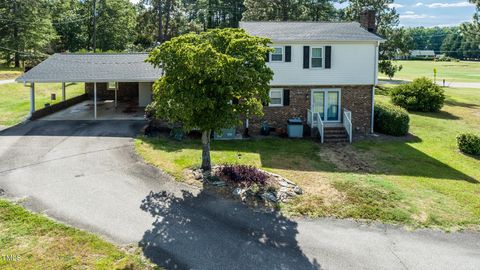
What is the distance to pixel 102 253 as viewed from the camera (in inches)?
368

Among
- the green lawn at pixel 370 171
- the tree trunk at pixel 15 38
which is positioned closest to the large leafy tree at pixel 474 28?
the green lawn at pixel 370 171

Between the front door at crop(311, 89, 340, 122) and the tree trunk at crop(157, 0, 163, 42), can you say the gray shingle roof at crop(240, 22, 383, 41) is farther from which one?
the tree trunk at crop(157, 0, 163, 42)

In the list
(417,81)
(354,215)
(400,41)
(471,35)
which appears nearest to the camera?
(354,215)

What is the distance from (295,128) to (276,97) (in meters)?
2.28

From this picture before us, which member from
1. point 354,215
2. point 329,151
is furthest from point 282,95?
point 354,215

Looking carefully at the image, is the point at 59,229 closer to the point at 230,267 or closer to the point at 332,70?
the point at 230,267

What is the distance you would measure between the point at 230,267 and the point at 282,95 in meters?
15.4

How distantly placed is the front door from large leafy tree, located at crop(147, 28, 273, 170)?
32.6ft

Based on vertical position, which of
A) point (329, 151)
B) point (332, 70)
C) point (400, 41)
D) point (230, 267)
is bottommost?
point (230, 267)

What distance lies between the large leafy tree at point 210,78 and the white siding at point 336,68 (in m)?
8.42

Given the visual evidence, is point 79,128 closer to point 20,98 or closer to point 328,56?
point 20,98

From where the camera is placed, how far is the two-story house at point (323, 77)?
22.5 m

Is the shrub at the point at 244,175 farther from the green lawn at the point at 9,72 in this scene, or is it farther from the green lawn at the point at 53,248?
the green lawn at the point at 9,72

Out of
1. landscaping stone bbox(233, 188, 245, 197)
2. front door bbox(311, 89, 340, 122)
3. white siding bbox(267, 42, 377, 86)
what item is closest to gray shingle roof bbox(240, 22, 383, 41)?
white siding bbox(267, 42, 377, 86)
